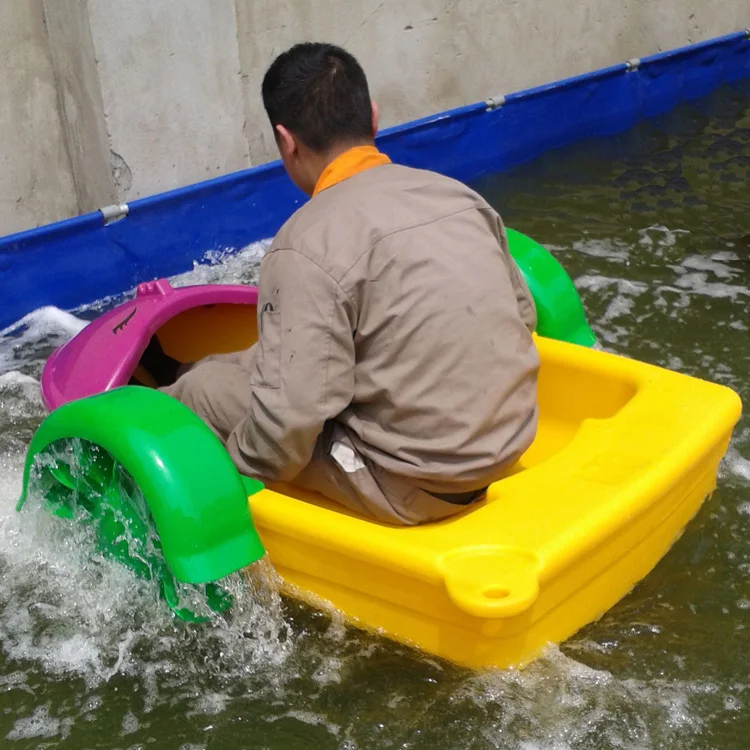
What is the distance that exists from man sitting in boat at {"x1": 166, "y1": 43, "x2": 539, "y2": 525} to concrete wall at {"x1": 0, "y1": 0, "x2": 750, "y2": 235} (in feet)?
5.99

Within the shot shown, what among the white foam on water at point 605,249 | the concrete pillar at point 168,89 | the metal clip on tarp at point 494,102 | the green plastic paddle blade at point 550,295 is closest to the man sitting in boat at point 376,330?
the green plastic paddle blade at point 550,295

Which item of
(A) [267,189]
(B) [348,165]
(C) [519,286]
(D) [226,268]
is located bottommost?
(D) [226,268]

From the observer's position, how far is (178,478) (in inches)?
83.4

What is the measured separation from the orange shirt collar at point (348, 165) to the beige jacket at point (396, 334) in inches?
1.9

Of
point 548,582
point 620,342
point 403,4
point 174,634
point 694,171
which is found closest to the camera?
point 548,582

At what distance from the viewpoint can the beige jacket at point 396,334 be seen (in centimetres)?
202

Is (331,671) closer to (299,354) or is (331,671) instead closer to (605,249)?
(299,354)

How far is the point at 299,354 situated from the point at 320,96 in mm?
529

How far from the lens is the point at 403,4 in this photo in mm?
4844

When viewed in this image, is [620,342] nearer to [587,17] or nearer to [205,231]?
[205,231]

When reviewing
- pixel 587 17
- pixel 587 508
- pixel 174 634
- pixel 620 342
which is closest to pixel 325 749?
pixel 174 634

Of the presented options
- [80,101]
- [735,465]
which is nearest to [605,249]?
[735,465]

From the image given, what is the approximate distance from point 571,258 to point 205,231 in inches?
57.0

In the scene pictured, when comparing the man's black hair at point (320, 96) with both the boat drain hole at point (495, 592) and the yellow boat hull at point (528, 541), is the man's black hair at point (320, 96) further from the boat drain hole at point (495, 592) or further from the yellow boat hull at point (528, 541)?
the boat drain hole at point (495, 592)
